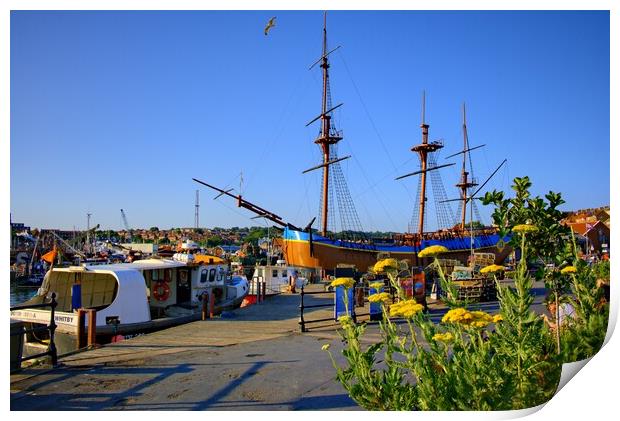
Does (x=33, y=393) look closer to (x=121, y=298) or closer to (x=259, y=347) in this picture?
(x=259, y=347)

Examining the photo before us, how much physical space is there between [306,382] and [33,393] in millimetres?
3570

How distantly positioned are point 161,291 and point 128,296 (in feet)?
10.6

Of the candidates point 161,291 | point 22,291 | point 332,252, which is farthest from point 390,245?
point 22,291

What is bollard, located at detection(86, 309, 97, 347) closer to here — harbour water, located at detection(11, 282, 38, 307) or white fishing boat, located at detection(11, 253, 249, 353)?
white fishing boat, located at detection(11, 253, 249, 353)

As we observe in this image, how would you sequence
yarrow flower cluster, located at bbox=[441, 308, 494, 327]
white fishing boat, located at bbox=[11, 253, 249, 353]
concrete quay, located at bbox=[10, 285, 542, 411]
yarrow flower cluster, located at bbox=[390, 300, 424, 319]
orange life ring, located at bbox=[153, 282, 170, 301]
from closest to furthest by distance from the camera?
1. yarrow flower cluster, located at bbox=[441, 308, 494, 327]
2. yarrow flower cluster, located at bbox=[390, 300, 424, 319]
3. concrete quay, located at bbox=[10, 285, 542, 411]
4. white fishing boat, located at bbox=[11, 253, 249, 353]
5. orange life ring, located at bbox=[153, 282, 170, 301]

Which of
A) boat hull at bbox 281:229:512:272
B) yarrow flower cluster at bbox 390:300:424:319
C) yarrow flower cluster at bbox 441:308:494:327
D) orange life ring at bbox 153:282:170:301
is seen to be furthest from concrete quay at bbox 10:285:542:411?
boat hull at bbox 281:229:512:272

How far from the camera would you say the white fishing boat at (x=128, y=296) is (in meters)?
12.9

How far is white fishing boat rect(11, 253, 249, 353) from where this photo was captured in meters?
12.9

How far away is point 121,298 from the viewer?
1355cm

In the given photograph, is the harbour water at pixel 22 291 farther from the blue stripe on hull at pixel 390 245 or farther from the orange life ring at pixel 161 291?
the orange life ring at pixel 161 291
